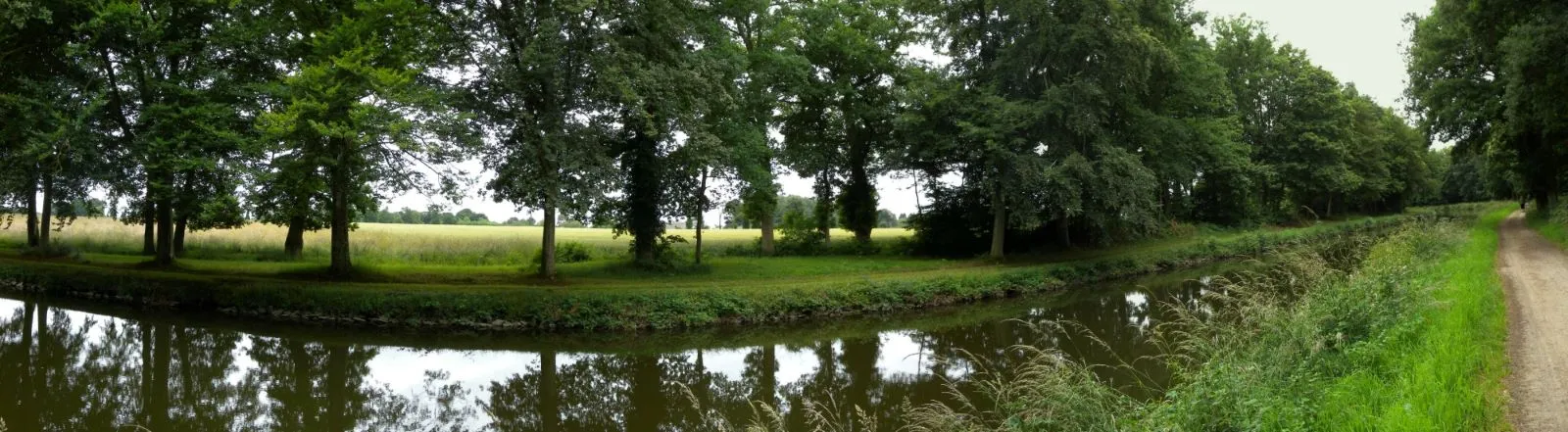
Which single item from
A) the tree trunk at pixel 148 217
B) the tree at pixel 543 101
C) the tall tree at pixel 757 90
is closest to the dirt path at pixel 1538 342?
the tree at pixel 543 101

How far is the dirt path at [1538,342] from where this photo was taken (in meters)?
5.93

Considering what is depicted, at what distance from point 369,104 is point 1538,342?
62.1 ft

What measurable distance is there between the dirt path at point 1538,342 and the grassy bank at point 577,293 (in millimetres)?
6737

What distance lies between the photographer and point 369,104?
1655 cm

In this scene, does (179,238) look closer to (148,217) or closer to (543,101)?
(148,217)

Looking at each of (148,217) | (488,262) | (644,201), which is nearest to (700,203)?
(644,201)

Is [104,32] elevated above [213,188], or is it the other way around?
[104,32]

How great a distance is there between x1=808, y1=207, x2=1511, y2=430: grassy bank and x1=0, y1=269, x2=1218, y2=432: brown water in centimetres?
92

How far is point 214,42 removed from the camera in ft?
66.5

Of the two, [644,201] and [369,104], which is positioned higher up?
[369,104]

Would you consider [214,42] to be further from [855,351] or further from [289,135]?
[855,351]

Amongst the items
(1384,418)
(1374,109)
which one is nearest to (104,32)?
(1384,418)

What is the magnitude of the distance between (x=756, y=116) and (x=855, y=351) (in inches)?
567

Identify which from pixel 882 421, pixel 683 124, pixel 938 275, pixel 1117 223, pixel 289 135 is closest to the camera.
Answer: pixel 882 421
